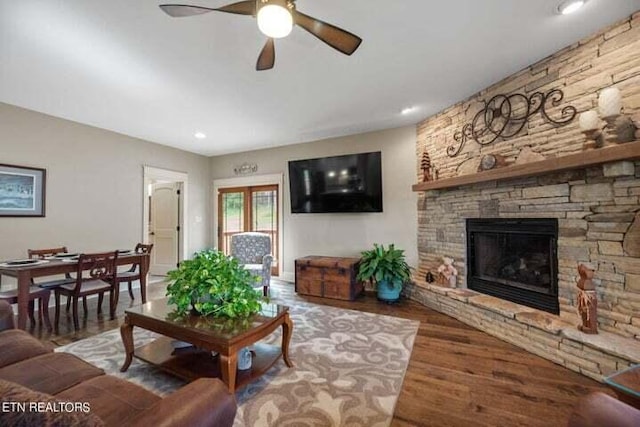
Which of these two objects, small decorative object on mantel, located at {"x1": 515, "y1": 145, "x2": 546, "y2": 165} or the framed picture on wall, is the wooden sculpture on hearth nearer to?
small decorative object on mantel, located at {"x1": 515, "y1": 145, "x2": 546, "y2": 165}

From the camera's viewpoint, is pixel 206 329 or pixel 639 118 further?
pixel 639 118

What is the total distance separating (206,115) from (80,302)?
10.3 feet

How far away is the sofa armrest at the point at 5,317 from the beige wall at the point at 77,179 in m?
2.29

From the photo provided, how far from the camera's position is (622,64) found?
210 centimetres

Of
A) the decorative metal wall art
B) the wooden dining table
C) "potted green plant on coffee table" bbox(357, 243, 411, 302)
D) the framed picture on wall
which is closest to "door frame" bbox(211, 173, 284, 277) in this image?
"potted green plant on coffee table" bbox(357, 243, 411, 302)

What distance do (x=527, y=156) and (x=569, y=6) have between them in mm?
1228

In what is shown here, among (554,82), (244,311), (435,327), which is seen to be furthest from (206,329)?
(554,82)

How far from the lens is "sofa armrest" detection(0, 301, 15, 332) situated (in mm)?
1739

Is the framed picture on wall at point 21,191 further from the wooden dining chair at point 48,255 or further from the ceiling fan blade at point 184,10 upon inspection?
the ceiling fan blade at point 184,10

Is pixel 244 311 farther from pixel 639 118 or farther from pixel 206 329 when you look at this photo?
pixel 639 118

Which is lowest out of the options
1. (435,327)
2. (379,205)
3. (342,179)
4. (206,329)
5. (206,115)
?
(435,327)

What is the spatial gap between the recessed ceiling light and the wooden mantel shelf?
988mm

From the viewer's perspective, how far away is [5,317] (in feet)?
5.78

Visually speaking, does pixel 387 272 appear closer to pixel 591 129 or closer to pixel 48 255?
pixel 591 129
